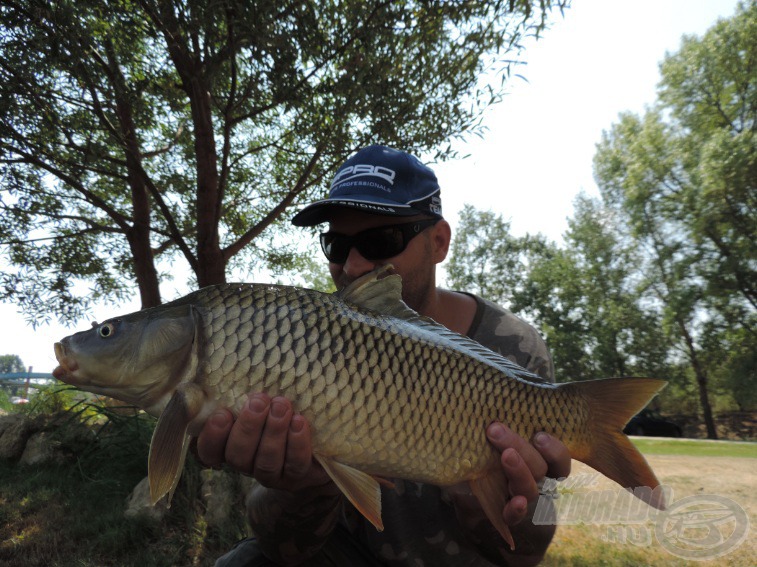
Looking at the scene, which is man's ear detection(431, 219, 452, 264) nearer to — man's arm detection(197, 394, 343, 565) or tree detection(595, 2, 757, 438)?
man's arm detection(197, 394, 343, 565)

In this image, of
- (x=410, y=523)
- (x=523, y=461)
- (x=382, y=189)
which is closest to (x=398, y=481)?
(x=410, y=523)

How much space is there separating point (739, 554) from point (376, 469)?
2.66 meters

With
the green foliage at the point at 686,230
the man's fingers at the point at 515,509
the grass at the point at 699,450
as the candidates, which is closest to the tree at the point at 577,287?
the green foliage at the point at 686,230

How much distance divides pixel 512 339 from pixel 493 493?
2.71 ft

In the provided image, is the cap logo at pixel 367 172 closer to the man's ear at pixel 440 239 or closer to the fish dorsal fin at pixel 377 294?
the man's ear at pixel 440 239

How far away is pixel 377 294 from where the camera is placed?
4.51ft

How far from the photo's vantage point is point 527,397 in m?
1.34

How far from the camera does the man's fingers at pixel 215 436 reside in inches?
45.2

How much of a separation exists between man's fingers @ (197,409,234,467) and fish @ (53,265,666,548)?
2 centimetres

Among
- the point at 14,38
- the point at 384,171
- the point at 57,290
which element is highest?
the point at 14,38

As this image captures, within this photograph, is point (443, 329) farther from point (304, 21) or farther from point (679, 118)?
point (679, 118)

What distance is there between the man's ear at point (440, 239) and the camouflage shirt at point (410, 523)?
30 centimetres

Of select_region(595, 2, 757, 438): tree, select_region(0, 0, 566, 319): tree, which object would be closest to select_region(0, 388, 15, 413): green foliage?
select_region(0, 0, 566, 319): tree

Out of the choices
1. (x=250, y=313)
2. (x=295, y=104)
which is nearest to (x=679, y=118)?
(x=295, y=104)
